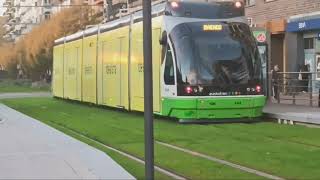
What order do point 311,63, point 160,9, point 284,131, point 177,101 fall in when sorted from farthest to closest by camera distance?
point 311,63 → point 160,9 → point 177,101 → point 284,131

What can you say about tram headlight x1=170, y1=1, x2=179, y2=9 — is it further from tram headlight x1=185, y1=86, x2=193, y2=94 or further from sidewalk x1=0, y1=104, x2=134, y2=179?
sidewalk x1=0, y1=104, x2=134, y2=179

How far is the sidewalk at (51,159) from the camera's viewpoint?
10453mm

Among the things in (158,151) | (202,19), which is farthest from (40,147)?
(202,19)

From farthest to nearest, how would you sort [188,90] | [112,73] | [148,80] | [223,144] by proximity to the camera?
[112,73] < [188,90] < [223,144] < [148,80]

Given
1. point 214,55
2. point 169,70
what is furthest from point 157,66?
point 214,55

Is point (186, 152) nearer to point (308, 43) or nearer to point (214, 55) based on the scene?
point (214, 55)

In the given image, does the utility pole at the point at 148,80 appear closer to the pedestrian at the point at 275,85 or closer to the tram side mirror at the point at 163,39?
the tram side mirror at the point at 163,39

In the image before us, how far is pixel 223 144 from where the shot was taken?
14742 millimetres

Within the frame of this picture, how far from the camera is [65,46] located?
37.9 metres

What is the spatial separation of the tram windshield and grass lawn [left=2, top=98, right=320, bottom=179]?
131 centimetres

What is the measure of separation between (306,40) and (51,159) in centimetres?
2503

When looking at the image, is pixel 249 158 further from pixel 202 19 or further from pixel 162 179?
pixel 202 19

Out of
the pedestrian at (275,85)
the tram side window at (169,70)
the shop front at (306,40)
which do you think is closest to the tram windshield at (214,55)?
the tram side window at (169,70)

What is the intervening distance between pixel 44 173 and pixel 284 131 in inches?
329
